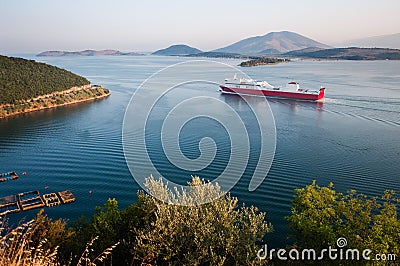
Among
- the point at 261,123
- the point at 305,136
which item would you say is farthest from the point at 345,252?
the point at 261,123

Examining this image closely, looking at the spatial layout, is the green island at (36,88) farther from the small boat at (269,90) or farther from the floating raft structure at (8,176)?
the small boat at (269,90)

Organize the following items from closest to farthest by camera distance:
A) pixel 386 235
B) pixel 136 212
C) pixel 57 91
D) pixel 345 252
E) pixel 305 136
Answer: pixel 386 235 → pixel 345 252 → pixel 136 212 → pixel 305 136 → pixel 57 91

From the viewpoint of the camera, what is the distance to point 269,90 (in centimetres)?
3384

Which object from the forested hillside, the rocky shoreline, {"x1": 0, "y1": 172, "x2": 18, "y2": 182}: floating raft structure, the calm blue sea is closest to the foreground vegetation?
the calm blue sea

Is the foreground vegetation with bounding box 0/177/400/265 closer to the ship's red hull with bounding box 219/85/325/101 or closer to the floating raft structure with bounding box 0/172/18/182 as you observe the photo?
the floating raft structure with bounding box 0/172/18/182

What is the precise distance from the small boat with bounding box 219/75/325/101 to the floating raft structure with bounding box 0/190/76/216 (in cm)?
2303


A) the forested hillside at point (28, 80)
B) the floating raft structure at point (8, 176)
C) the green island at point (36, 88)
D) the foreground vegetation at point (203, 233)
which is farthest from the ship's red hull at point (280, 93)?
the foreground vegetation at point (203, 233)

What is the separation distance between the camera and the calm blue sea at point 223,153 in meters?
11.7

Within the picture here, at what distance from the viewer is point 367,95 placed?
1158 inches

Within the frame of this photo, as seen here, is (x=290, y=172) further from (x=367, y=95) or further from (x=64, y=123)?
(x=367, y=95)

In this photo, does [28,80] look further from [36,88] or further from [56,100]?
[56,100]

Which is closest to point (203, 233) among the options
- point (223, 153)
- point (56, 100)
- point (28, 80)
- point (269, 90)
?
point (223, 153)

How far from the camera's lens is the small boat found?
100 ft

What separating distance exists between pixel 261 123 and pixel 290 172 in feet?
31.4
